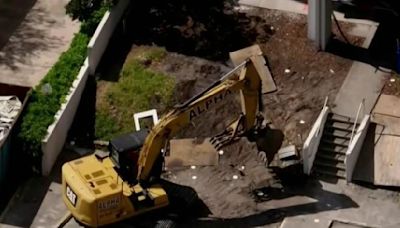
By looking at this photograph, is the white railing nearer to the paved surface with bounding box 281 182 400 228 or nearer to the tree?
the paved surface with bounding box 281 182 400 228

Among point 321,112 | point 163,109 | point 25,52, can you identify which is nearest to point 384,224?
point 321,112

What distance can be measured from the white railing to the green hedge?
7.09 m

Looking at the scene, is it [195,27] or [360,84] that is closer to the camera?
[360,84]

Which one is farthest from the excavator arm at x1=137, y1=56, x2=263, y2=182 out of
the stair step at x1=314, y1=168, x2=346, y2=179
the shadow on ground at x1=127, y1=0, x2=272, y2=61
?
the shadow on ground at x1=127, y1=0, x2=272, y2=61

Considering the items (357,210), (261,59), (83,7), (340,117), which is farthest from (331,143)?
(83,7)

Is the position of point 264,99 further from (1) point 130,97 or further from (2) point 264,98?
(1) point 130,97

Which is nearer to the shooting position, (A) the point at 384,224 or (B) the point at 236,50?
(A) the point at 384,224

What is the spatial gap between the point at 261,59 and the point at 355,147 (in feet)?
17.0

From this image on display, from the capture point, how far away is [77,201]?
106 feet

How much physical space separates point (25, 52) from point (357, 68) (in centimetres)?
1018

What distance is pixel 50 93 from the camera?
121 ft

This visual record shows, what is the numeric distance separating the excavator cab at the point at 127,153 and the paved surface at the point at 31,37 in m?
5.86

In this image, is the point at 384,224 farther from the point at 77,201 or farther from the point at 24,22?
the point at 24,22

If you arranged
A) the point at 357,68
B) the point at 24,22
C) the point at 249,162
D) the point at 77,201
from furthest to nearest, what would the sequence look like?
1. the point at 24,22
2. the point at 357,68
3. the point at 249,162
4. the point at 77,201
